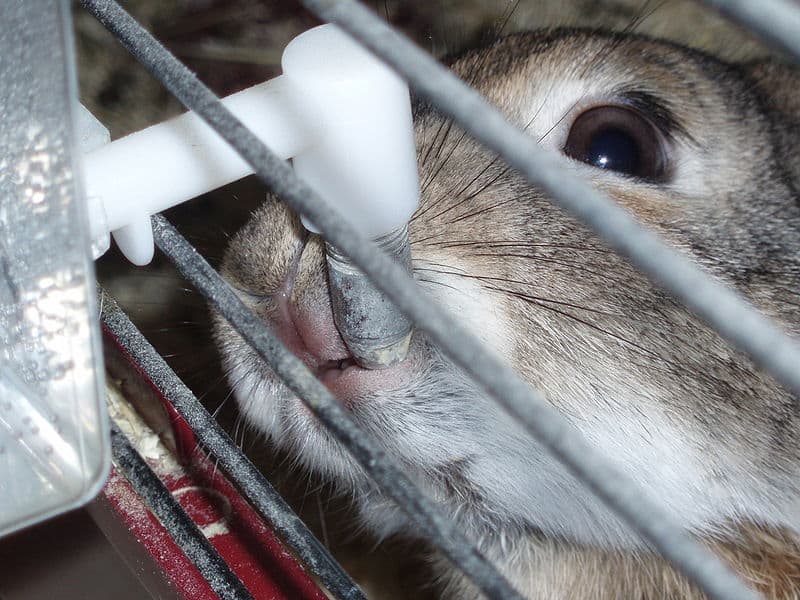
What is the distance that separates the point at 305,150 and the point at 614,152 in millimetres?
656

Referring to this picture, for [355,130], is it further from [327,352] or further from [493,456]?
[493,456]

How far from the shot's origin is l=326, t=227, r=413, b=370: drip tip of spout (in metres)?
0.83

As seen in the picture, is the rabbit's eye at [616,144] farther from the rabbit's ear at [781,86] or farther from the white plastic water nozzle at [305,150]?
the white plastic water nozzle at [305,150]

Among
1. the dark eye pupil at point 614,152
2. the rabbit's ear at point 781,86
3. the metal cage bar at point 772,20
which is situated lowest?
the dark eye pupil at point 614,152

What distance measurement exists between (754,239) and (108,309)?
0.78m

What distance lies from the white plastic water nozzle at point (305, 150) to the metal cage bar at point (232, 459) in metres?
0.20

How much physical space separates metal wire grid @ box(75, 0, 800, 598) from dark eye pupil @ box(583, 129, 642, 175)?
0.74 meters

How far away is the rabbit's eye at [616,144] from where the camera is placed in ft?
4.21

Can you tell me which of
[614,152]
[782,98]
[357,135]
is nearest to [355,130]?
[357,135]

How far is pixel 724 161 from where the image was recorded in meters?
1.29

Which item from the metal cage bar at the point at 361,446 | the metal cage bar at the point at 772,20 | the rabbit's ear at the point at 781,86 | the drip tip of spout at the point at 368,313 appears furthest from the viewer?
the rabbit's ear at the point at 781,86

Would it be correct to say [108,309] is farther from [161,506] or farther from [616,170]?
[616,170]

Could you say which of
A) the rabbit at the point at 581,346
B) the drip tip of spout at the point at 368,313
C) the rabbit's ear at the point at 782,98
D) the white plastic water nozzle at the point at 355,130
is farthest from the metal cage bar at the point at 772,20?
the rabbit's ear at the point at 782,98

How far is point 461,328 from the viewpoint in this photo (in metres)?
0.55
